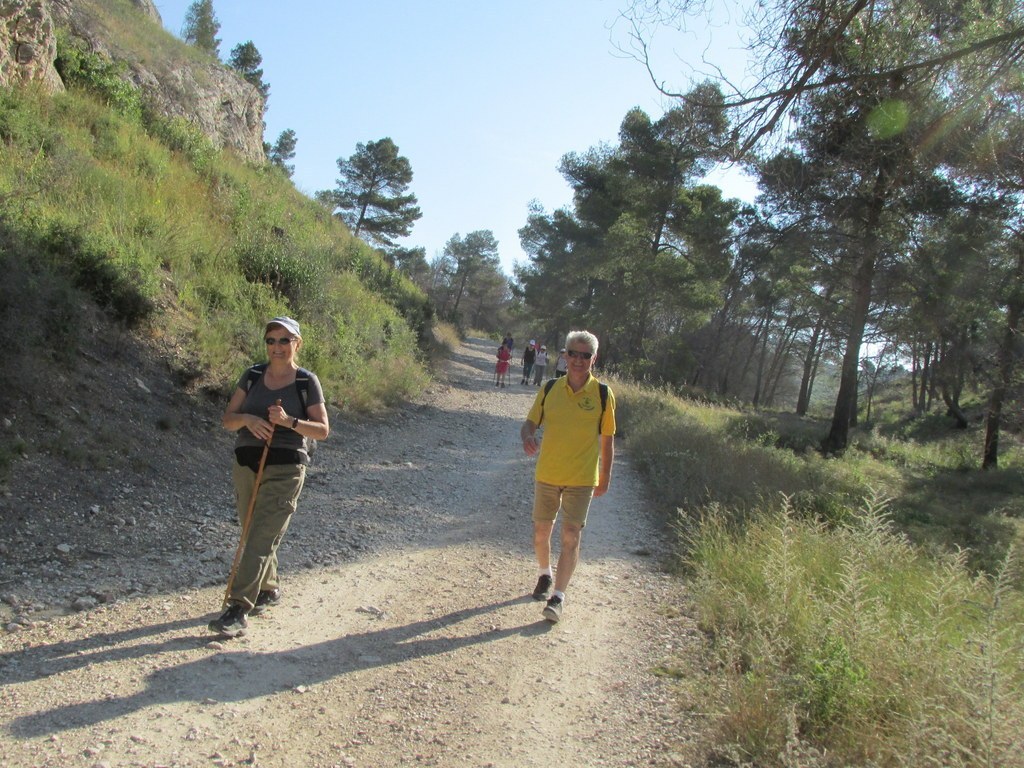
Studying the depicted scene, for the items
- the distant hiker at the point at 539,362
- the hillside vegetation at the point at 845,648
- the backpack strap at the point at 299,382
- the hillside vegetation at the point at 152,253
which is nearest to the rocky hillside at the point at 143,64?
the hillside vegetation at the point at 152,253

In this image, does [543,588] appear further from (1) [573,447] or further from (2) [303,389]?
(2) [303,389]

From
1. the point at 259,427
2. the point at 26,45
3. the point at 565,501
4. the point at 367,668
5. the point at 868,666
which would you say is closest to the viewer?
the point at 868,666

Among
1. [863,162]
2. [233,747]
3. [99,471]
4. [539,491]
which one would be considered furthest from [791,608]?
[863,162]

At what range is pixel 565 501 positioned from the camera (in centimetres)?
473

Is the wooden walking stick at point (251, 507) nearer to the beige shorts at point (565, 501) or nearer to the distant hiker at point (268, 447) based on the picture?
the distant hiker at point (268, 447)

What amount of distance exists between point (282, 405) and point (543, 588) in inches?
90.9

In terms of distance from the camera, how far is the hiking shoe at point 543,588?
4961 mm

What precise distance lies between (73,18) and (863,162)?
14971 millimetres

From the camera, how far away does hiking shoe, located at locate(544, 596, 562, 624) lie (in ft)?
15.0

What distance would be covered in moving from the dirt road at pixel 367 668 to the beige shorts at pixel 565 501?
26.8 inches

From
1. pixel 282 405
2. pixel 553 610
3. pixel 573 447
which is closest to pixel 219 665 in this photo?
→ pixel 282 405

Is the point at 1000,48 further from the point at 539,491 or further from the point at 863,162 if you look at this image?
the point at 539,491

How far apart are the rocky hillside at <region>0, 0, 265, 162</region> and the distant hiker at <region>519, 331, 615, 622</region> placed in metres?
9.88

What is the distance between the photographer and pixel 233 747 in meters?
2.84
